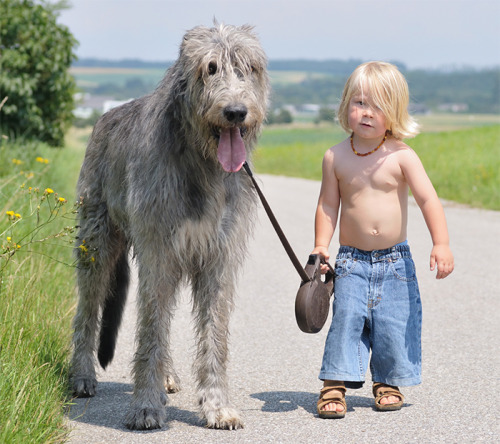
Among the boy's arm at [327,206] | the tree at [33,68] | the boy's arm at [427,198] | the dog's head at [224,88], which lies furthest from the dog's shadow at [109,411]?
the tree at [33,68]

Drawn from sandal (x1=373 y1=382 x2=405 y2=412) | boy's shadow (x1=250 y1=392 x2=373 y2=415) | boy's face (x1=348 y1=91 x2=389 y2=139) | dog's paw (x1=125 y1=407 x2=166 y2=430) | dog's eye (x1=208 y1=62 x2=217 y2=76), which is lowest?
boy's shadow (x1=250 y1=392 x2=373 y2=415)

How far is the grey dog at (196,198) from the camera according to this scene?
14.7ft

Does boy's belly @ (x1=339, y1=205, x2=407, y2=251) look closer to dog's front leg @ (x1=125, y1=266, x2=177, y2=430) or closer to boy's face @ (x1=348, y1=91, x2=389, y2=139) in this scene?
boy's face @ (x1=348, y1=91, x2=389, y2=139)

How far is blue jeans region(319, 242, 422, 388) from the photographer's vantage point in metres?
5.09

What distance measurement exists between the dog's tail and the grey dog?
78 centimetres

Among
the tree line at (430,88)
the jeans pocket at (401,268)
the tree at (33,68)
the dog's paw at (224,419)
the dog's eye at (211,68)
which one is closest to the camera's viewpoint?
the dog's eye at (211,68)

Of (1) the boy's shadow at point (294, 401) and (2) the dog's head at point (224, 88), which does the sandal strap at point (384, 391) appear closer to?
(1) the boy's shadow at point (294, 401)

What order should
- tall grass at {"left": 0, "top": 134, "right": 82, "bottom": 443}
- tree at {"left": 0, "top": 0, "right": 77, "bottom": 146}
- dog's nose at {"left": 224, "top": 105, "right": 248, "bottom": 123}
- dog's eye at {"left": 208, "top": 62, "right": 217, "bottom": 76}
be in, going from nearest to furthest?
tall grass at {"left": 0, "top": 134, "right": 82, "bottom": 443}
dog's nose at {"left": 224, "top": 105, "right": 248, "bottom": 123}
dog's eye at {"left": 208, "top": 62, "right": 217, "bottom": 76}
tree at {"left": 0, "top": 0, "right": 77, "bottom": 146}

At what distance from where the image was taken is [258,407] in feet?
16.9

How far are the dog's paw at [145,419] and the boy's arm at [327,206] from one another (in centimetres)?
134

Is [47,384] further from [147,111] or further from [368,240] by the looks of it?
[368,240]

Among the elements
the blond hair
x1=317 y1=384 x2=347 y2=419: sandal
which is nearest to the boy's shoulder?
the blond hair

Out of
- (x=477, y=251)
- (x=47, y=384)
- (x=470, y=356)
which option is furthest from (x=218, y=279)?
(x=477, y=251)

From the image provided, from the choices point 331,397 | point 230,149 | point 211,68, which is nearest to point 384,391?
point 331,397
